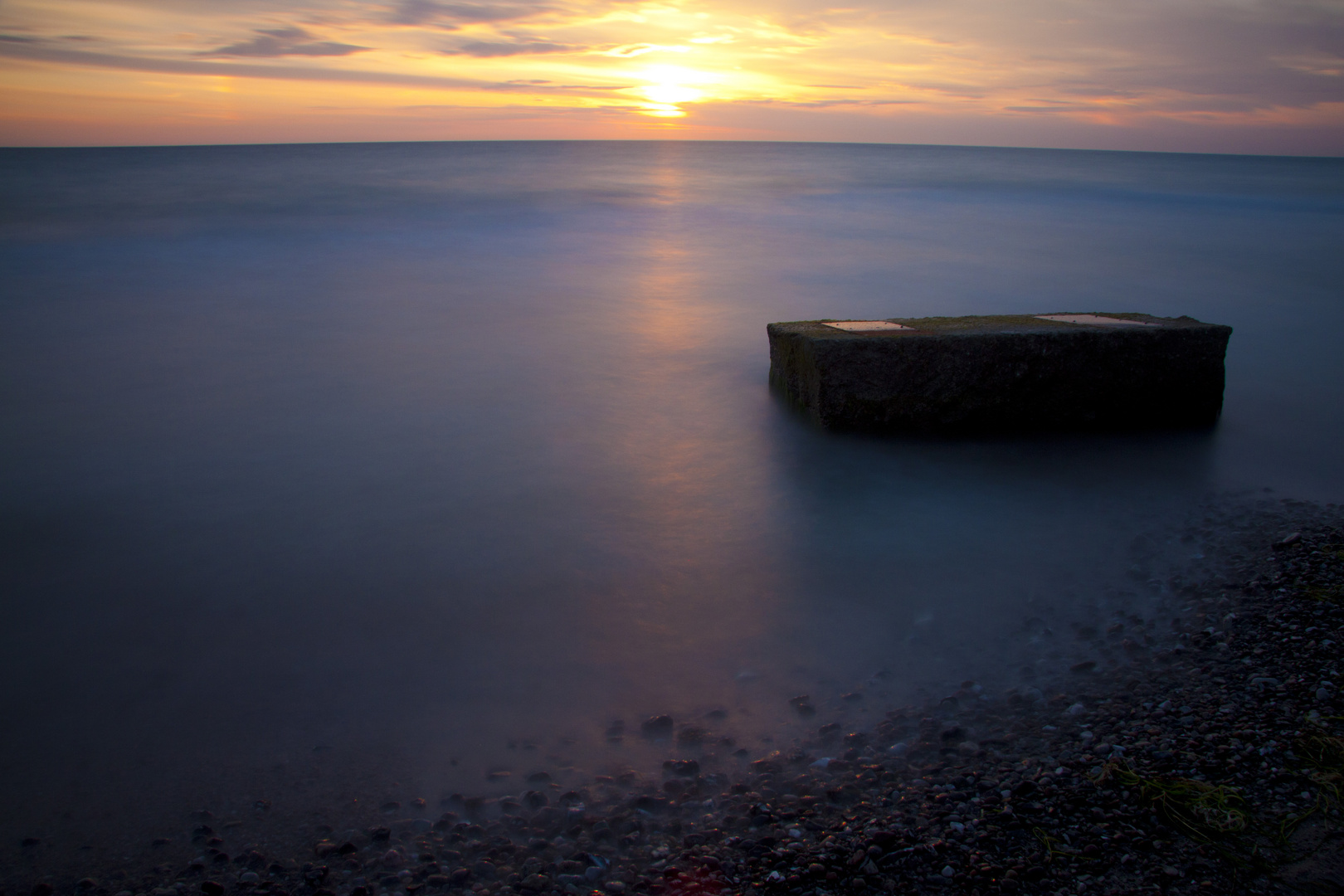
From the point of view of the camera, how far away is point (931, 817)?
1.93m

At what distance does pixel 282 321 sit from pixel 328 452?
3.81 meters

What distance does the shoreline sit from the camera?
178 cm

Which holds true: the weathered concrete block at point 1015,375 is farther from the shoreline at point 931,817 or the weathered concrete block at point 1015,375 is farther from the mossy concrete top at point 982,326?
the shoreline at point 931,817

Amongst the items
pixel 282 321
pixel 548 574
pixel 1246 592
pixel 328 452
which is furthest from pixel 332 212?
pixel 1246 592

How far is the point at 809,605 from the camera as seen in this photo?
2.95m

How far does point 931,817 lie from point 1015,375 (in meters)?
3.03

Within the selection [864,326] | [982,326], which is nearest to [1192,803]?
[982,326]

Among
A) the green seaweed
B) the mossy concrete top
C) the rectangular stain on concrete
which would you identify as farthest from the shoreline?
the rectangular stain on concrete

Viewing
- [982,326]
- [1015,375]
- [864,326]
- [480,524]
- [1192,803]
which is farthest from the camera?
[864,326]

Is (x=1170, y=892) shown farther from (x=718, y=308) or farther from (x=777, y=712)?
(x=718, y=308)

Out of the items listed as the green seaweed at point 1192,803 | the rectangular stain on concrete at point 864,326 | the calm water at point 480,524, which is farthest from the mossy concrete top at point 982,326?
the green seaweed at point 1192,803

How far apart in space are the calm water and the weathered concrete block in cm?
19

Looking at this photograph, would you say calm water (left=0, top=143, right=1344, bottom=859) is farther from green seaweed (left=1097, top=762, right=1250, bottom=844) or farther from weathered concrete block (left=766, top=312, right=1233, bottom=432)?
green seaweed (left=1097, top=762, right=1250, bottom=844)

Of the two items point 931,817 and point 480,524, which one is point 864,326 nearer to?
point 480,524
